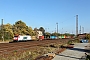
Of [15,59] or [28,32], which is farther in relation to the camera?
[28,32]

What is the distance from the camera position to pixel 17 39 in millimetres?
58656

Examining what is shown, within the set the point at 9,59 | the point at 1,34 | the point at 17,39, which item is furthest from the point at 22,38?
the point at 9,59

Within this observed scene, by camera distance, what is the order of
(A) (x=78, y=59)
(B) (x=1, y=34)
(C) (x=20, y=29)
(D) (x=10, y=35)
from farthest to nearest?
(C) (x=20, y=29) < (D) (x=10, y=35) < (B) (x=1, y=34) < (A) (x=78, y=59)

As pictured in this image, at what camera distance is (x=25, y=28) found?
99875 millimetres

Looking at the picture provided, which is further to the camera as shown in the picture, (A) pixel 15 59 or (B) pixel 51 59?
(A) pixel 15 59

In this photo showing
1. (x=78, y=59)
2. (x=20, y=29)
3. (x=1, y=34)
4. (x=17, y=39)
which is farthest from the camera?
(x=20, y=29)

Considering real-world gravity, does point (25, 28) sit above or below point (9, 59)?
above

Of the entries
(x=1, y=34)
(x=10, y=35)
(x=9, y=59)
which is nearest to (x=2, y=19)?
(x=1, y=34)

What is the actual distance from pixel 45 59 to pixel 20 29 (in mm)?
84783

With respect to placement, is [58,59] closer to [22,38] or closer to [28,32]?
[22,38]

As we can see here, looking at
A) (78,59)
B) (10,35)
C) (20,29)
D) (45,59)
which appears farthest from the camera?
(20,29)

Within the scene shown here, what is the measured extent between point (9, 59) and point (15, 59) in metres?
0.51

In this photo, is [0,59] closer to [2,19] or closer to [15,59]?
[15,59]

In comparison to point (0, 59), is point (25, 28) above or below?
above
